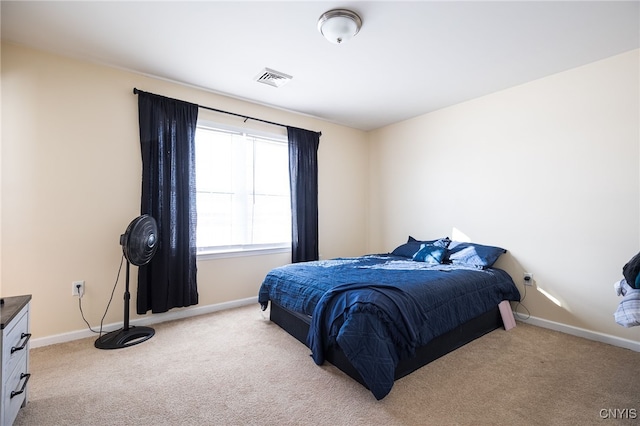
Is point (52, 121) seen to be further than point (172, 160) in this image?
No

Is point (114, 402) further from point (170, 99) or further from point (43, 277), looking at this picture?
point (170, 99)

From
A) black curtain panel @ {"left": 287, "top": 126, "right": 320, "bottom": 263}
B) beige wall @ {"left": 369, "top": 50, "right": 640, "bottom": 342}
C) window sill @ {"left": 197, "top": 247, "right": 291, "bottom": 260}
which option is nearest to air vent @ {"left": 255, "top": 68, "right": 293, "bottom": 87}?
black curtain panel @ {"left": 287, "top": 126, "right": 320, "bottom": 263}

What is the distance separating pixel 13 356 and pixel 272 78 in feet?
9.41

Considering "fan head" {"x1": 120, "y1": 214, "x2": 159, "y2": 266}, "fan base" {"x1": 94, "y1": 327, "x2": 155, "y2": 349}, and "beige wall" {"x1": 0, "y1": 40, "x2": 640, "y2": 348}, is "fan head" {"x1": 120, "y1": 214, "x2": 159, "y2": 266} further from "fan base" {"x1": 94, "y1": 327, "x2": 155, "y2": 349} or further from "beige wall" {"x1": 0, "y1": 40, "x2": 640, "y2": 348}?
"fan base" {"x1": 94, "y1": 327, "x2": 155, "y2": 349}

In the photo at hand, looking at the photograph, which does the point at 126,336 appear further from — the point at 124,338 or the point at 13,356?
the point at 13,356

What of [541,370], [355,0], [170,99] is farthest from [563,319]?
A: [170,99]

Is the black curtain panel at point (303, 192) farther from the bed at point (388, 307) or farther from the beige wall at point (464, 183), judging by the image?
the bed at point (388, 307)

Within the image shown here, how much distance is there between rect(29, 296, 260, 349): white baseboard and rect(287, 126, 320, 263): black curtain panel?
0.96 meters

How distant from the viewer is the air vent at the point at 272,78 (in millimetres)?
2892

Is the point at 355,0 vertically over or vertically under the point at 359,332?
over

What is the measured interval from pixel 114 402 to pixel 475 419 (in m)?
2.12

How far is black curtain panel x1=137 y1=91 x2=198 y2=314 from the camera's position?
2.90 metres

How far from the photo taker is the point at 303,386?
6.26ft

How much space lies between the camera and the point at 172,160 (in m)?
3.02
